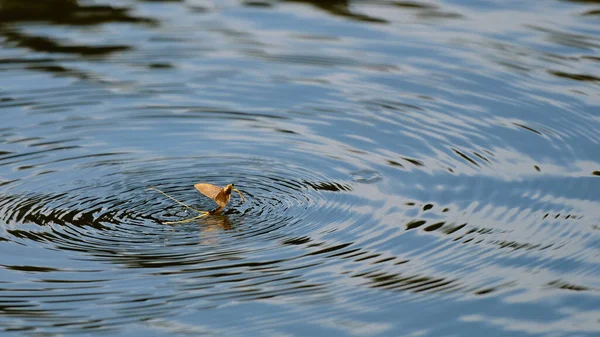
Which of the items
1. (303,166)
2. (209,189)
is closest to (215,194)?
(209,189)

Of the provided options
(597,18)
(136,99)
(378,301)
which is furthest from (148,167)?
(597,18)

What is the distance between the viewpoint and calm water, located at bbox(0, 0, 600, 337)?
432 centimetres

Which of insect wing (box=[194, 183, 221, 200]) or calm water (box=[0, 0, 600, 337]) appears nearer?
calm water (box=[0, 0, 600, 337])

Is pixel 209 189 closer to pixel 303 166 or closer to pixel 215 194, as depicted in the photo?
pixel 215 194

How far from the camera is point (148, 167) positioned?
5.77 metres

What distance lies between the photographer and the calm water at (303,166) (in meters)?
4.32

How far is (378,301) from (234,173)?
163 cm

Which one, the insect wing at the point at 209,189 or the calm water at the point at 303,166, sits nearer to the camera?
the calm water at the point at 303,166

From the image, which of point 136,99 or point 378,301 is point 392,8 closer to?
point 136,99

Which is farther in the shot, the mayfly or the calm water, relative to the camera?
the mayfly

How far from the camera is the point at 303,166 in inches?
228

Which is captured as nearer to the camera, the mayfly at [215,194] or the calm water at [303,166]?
the calm water at [303,166]

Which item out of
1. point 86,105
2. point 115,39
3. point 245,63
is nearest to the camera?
point 86,105

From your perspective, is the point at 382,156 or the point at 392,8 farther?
the point at 392,8
